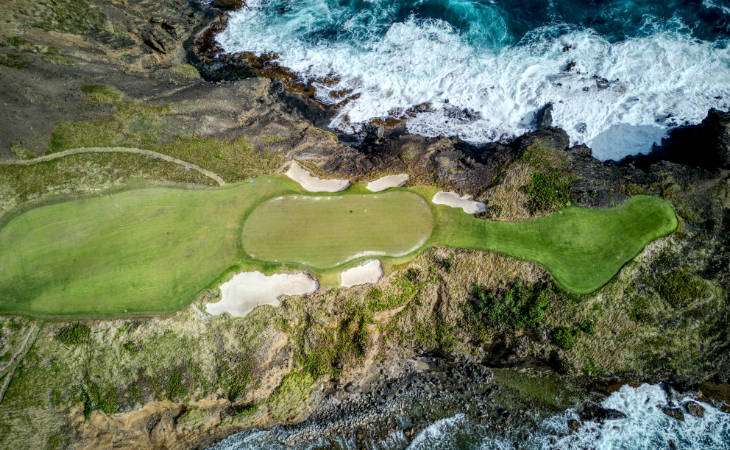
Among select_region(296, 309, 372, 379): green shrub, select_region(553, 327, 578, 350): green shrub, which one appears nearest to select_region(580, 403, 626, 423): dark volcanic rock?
select_region(553, 327, 578, 350): green shrub

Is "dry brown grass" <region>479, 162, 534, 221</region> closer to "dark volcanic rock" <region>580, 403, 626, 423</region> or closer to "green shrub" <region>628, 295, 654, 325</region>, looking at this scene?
"green shrub" <region>628, 295, 654, 325</region>

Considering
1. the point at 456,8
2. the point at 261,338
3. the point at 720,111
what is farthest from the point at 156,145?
the point at 720,111

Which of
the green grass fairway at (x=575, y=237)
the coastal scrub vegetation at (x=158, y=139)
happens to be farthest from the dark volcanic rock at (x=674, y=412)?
the coastal scrub vegetation at (x=158, y=139)

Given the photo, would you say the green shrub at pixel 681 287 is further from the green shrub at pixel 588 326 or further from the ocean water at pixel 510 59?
the ocean water at pixel 510 59

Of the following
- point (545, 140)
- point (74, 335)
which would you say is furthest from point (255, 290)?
point (545, 140)

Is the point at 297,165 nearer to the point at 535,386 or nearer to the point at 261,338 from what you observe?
the point at 261,338

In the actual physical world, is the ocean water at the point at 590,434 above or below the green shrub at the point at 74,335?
below

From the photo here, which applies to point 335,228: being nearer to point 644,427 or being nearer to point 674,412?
point 644,427
